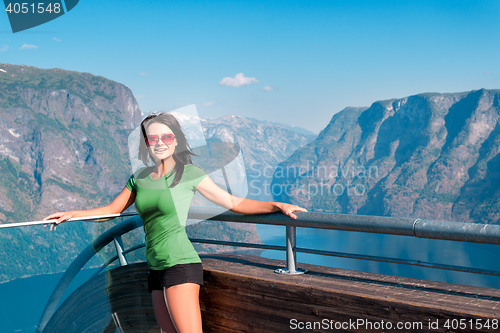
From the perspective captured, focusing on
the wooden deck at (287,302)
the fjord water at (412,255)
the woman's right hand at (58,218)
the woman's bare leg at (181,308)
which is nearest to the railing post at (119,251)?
the wooden deck at (287,302)

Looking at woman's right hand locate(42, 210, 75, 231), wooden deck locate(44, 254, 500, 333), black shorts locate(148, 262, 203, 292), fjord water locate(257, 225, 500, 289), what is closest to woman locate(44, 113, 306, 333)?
black shorts locate(148, 262, 203, 292)

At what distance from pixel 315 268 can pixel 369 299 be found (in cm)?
58

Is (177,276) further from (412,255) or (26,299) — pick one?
(412,255)

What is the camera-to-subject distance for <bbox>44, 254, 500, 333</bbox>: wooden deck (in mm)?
1904

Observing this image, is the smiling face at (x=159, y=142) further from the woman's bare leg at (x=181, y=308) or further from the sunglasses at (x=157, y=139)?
the woman's bare leg at (x=181, y=308)

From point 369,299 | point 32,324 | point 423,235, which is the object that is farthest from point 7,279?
point 423,235

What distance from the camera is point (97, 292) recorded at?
2945 mm

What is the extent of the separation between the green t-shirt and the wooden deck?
473 mm

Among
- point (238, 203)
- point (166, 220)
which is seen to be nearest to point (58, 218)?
point (166, 220)

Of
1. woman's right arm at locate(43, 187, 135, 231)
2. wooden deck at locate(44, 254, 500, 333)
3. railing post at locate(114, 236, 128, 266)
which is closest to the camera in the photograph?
wooden deck at locate(44, 254, 500, 333)

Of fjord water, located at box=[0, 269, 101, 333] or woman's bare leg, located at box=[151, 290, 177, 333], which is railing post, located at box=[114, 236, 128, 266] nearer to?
fjord water, located at box=[0, 269, 101, 333]

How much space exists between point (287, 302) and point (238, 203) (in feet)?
2.18

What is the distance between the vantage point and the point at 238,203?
254cm

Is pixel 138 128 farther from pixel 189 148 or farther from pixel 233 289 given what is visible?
pixel 233 289
